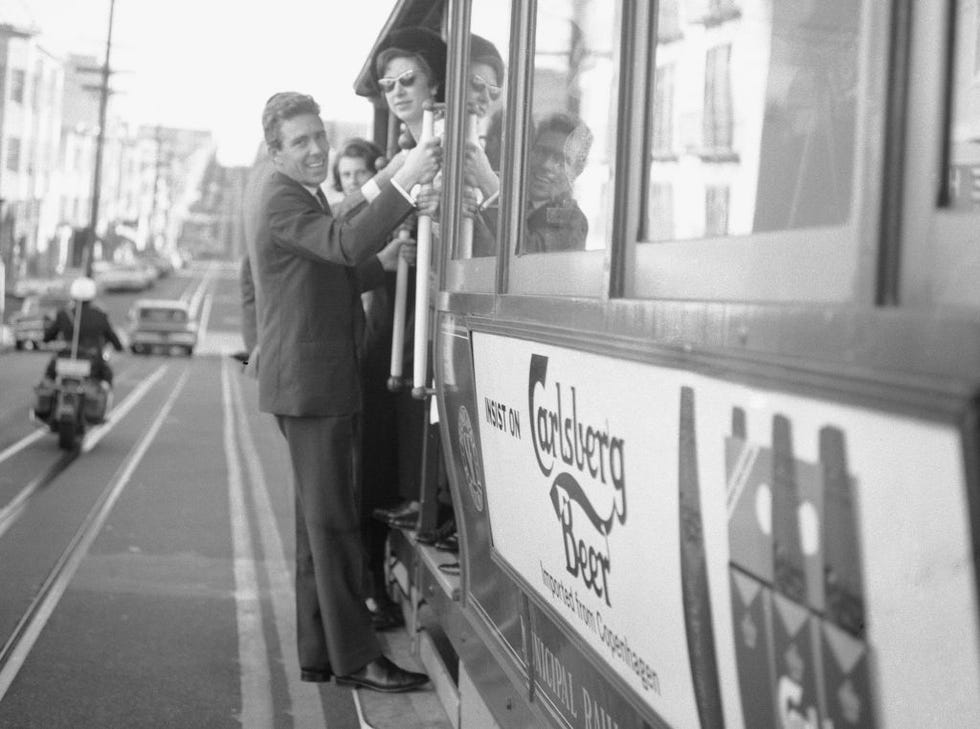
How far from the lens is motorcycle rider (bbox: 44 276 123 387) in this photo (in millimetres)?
14508

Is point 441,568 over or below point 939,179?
below

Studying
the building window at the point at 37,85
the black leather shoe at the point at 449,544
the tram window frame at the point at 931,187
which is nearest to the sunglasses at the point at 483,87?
the black leather shoe at the point at 449,544

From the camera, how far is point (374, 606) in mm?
6137

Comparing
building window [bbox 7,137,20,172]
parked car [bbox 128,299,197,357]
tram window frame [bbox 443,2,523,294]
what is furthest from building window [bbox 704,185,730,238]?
building window [bbox 7,137,20,172]

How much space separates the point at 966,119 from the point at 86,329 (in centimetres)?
1365

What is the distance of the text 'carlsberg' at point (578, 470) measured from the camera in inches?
91.7

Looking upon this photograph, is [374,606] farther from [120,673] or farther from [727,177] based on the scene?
[727,177]

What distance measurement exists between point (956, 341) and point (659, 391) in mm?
777

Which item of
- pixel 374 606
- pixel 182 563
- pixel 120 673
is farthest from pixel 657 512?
pixel 182 563

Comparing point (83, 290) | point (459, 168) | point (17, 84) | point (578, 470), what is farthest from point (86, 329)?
point (17, 84)

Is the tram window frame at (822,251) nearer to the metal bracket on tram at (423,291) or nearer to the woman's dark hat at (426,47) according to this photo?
the metal bracket on tram at (423,291)

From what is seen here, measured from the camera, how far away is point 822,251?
5.49ft

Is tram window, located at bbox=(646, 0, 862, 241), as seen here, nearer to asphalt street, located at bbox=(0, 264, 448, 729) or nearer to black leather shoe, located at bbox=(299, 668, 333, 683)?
asphalt street, located at bbox=(0, 264, 448, 729)

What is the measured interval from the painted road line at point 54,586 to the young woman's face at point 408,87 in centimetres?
246
